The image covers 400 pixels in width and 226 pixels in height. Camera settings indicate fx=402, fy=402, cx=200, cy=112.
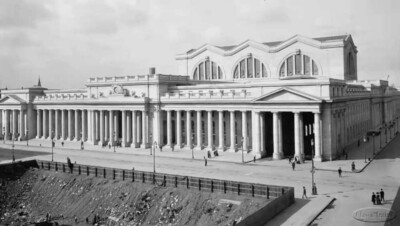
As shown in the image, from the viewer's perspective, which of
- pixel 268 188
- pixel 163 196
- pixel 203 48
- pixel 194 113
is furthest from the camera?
pixel 203 48

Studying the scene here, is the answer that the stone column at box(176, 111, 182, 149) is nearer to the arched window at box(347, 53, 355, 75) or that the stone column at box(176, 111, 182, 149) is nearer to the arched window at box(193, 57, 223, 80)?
the arched window at box(193, 57, 223, 80)

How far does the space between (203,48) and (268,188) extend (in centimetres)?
7921

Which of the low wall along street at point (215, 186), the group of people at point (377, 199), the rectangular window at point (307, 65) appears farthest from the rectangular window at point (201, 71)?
the group of people at point (377, 199)

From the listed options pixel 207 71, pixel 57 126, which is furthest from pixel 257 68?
pixel 57 126

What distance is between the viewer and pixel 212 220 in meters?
40.9

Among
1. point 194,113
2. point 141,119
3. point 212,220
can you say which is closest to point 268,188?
point 212,220

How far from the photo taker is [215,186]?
44219 millimetres

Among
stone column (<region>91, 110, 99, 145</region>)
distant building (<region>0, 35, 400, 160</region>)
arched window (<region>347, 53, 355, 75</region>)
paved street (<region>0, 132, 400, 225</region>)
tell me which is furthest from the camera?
arched window (<region>347, 53, 355, 75</region>)

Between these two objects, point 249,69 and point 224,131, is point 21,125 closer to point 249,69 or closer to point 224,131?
point 224,131

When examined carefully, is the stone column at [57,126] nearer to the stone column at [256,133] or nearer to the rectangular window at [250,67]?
the rectangular window at [250,67]

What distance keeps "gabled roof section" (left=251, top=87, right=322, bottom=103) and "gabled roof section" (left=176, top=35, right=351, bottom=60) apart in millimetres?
35139

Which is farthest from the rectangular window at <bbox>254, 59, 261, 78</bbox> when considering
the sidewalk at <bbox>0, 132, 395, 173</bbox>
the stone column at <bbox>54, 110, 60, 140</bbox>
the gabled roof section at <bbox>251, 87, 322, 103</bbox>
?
the stone column at <bbox>54, 110, 60, 140</bbox>

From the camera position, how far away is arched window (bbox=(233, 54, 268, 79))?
104800 mm

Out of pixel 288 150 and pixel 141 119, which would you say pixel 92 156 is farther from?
pixel 288 150
